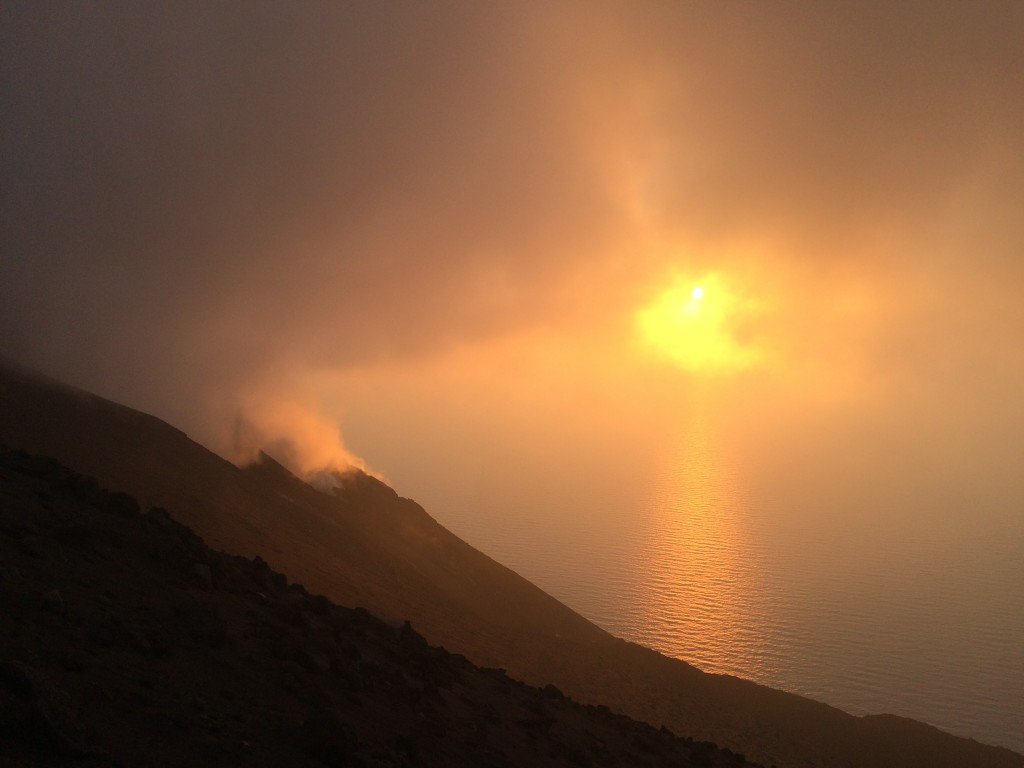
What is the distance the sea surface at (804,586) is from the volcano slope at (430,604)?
1111 inches

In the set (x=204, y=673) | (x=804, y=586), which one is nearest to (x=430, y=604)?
(x=204, y=673)

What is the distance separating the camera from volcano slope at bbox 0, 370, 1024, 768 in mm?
36469

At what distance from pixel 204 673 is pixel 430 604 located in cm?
3303

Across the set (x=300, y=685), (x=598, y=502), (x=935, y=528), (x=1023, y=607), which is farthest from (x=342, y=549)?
(x=935, y=528)

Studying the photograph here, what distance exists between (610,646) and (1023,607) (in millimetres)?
94150

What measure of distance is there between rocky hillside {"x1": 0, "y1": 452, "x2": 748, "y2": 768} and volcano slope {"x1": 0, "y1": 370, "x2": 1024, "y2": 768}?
635 inches

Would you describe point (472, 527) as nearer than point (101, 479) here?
No

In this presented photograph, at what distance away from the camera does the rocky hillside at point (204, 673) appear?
9.05 meters

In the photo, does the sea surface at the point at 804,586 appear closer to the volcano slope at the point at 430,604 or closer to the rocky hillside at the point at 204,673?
the volcano slope at the point at 430,604

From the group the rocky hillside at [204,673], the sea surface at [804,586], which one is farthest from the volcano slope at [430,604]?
the sea surface at [804,586]

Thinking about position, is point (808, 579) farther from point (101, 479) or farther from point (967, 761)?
point (101, 479)

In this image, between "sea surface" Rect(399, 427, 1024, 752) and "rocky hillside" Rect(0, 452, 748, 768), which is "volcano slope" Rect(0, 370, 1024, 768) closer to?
"rocky hillside" Rect(0, 452, 748, 768)

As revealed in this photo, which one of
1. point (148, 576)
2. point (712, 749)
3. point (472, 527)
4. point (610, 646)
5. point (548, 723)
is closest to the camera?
point (148, 576)

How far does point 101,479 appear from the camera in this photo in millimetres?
36781
